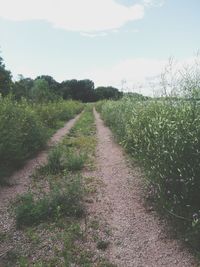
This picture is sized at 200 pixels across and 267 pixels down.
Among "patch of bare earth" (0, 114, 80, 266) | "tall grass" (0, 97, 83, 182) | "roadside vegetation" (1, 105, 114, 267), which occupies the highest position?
"tall grass" (0, 97, 83, 182)

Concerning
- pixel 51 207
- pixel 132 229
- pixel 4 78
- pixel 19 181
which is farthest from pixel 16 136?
pixel 4 78

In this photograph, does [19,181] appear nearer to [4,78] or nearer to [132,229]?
[132,229]

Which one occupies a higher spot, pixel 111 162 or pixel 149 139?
pixel 149 139

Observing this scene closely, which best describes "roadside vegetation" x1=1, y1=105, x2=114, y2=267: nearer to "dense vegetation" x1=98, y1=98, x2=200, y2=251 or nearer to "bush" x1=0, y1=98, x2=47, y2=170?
"dense vegetation" x1=98, y1=98, x2=200, y2=251

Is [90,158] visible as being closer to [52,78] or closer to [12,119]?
[12,119]

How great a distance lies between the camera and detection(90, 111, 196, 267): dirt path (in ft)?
16.3

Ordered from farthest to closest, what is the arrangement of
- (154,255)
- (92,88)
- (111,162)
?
1. (92,88)
2. (111,162)
3. (154,255)

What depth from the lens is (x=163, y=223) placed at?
239 inches

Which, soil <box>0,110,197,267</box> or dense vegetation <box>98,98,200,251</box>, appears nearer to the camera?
soil <box>0,110,197,267</box>

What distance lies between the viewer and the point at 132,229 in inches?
236

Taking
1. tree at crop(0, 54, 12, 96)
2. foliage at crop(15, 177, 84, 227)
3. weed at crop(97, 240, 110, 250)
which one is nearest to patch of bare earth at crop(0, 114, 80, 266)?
foliage at crop(15, 177, 84, 227)

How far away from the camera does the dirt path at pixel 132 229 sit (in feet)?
16.3

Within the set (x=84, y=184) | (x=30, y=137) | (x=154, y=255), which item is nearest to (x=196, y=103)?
(x=154, y=255)

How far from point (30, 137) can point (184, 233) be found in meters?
8.28
